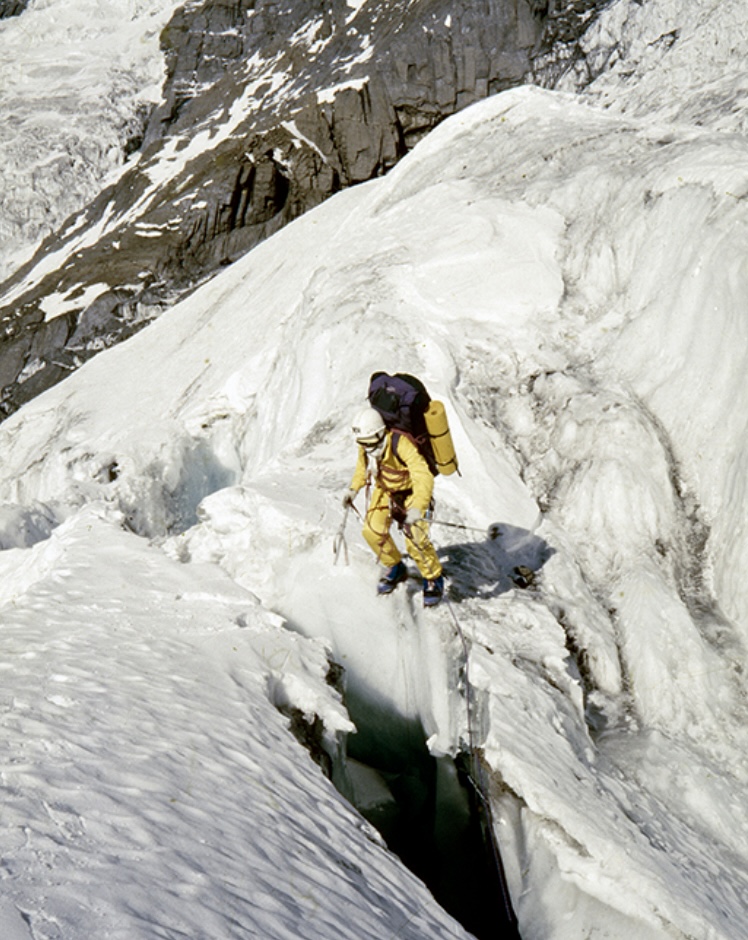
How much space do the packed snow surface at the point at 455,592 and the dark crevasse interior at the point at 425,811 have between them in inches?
8.3

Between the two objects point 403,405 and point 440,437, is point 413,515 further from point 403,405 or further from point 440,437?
point 403,405

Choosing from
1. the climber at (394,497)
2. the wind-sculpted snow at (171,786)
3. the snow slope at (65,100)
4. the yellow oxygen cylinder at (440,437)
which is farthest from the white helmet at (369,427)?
the snow slope at (65,100)

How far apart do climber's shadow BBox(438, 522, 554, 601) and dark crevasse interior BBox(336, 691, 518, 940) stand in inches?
55.2

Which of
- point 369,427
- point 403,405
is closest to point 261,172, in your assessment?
point 403,405

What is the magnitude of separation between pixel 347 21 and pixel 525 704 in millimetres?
36893

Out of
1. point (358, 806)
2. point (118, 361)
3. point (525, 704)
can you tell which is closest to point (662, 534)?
point (525, 704)

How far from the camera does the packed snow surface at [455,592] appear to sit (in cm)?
342

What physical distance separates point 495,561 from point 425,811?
2665mm

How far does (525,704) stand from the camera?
5941 mm

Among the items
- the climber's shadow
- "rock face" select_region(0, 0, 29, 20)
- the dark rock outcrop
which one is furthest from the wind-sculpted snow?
"rock face" select_region(0, 0, 29, 20)

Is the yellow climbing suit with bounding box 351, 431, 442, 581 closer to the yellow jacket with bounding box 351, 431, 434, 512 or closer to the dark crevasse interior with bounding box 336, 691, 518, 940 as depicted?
the yellow jacket with bounding box 351, 431, 434, 512

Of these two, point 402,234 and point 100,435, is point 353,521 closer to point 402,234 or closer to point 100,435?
point 402,234

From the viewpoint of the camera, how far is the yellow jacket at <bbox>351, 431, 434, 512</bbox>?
21.1 ft

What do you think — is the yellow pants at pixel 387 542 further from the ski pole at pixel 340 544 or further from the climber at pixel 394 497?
the ski pole at pixel 340 544
